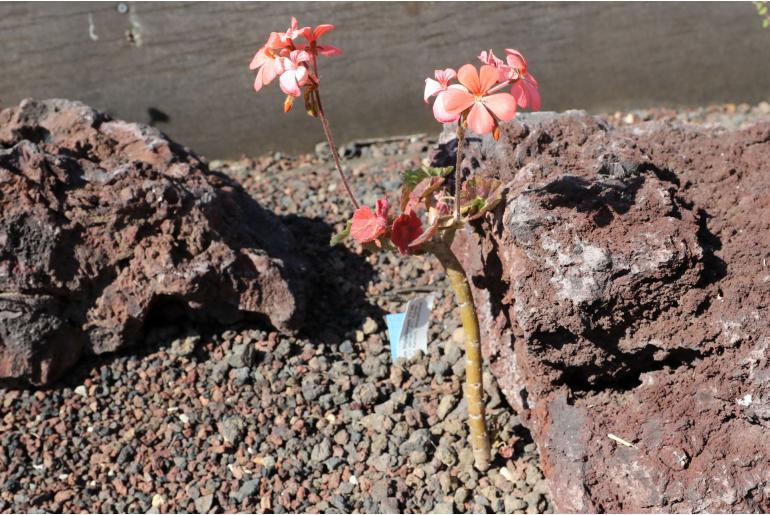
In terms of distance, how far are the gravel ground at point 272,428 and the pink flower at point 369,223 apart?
895 mm

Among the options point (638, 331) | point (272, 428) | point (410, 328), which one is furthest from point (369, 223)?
point (272, 428)

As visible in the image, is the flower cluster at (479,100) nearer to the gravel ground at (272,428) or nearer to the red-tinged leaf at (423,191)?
the red-tinged leaf at (423,191)

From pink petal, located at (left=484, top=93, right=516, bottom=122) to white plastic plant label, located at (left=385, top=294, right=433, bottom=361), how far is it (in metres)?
1.18

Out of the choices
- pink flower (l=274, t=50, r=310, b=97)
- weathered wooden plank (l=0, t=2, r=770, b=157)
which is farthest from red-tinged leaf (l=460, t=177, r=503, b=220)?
weathered wooden plank (l=0, t=2, r=770, b=157)

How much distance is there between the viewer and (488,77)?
1.82 metres

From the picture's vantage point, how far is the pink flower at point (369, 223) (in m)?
2.14

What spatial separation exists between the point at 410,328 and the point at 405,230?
0.84 m

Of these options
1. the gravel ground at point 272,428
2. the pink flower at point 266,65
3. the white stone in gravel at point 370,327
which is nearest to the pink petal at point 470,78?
the pink flower at point 266,65

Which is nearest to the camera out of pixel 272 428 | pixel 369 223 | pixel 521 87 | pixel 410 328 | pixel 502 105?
pixel 502 105

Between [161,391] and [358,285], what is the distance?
89 cm

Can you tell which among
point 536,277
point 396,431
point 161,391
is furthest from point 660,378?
point 161,391

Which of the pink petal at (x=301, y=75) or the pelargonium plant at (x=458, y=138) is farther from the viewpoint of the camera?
the pink petal at (x=301, y=75)

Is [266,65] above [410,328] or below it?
above

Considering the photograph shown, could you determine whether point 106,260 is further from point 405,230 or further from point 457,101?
point 457,101
